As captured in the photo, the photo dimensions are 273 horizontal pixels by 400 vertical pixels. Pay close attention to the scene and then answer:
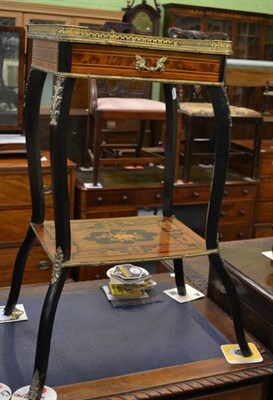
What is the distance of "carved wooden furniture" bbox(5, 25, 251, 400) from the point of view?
4.10 ft

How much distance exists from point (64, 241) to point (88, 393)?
0.37 meters

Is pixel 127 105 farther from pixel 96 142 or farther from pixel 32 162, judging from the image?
pixel 32 162

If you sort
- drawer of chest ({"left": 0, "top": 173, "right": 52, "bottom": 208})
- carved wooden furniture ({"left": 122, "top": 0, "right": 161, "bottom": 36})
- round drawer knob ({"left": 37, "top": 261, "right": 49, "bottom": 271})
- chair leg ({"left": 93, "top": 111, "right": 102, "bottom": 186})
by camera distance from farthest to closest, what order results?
carved wooden furniture ({"left": 122, "top": 0, "right": 161, "bottom": 36}) → chair leg ({"left": 93, "top": 111, "right": 102, "bottom": 186}) → round drawer knob ({"left": 37, "top": 261, "right": 49, "bottom": 271}) → drawer of chest ({"left": 0, "top": 173, "right": 52, "bottom": 208})

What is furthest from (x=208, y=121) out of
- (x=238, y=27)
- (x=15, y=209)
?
(x=238, y=27)

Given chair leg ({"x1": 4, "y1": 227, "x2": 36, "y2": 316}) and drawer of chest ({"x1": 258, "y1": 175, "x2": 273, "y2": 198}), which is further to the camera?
drawer of chest ({"x1": 258, "y1": 175, "x2": 273, "y2": 198})

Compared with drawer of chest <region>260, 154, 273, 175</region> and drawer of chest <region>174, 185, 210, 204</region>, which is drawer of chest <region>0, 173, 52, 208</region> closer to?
drawer of chest <region>174, 185, 210, 204</region>

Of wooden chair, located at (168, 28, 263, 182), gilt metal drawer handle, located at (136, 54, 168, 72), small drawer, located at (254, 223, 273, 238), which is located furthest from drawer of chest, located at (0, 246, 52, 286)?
gilt metal drawer handle, located at (136, 54, 168, 72)

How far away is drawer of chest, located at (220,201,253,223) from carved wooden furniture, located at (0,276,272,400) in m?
2.01

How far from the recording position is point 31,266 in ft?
9.46

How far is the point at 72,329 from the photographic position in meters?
1.60

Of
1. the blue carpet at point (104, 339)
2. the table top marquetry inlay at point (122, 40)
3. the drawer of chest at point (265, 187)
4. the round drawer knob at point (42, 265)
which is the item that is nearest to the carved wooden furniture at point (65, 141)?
the table top marquetry inlay at point (122, 40)

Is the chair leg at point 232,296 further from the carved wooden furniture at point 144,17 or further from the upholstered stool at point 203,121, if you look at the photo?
the carved wooden furniture at point 144,17

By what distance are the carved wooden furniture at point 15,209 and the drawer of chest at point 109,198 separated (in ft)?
0.92

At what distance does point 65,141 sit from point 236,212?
2.48 meters
